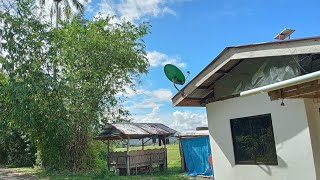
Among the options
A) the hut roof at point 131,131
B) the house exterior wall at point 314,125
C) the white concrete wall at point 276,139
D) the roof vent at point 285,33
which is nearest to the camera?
the house exterior wall at point 314,125

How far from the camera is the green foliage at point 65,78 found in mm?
14414

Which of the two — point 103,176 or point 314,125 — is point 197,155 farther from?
point 314,125

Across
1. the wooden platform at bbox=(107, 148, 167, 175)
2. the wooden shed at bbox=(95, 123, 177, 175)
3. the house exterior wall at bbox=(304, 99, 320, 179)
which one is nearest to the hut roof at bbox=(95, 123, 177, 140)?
the wooden shed at bbox=(95, 123, 177, 175)

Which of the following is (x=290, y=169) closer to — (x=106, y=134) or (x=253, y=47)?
(x=253, y=47)

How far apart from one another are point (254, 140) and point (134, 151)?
11163 mm

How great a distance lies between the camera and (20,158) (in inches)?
900

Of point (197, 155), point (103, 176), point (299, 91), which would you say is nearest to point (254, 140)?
point (299, 91)

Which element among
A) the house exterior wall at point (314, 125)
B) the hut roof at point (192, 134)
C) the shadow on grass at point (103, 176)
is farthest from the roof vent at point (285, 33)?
the hut roof at point (192, 134)

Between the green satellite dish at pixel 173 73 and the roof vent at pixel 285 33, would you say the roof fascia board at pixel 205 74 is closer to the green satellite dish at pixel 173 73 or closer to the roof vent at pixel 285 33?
the green satellite dish at pixel 173 73

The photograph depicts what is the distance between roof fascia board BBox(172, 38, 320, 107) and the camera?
473cm

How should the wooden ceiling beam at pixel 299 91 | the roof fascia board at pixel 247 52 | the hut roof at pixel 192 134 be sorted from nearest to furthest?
the roof fascia board at pixel 247 52
the wooden ceiling beam at pixel 299 91
the hut roof at pixel 192 134

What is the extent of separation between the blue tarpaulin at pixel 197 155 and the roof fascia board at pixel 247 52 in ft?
27.3

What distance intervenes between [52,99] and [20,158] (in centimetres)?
946

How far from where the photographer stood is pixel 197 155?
1599 cm
